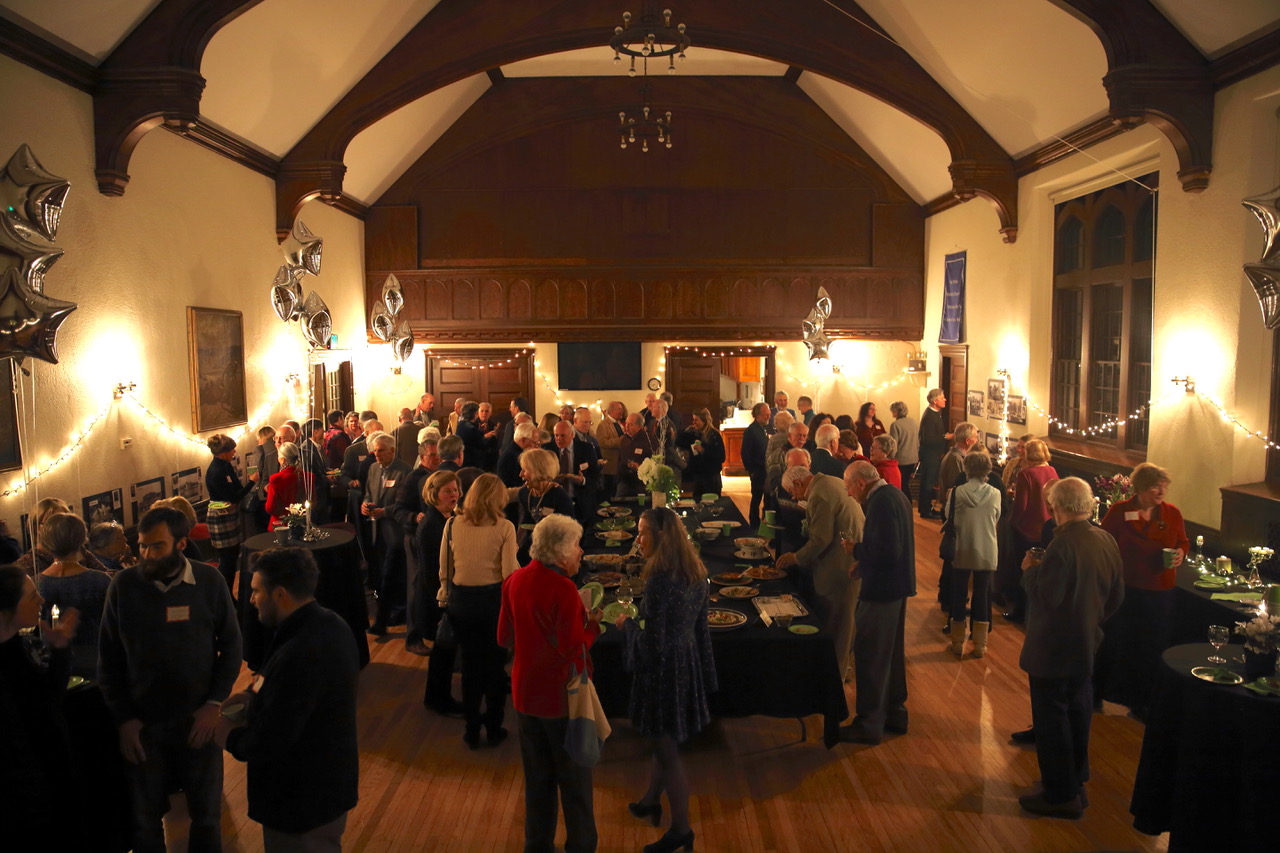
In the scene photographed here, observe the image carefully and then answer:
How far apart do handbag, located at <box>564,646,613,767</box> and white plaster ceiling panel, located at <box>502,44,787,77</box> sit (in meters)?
10.2

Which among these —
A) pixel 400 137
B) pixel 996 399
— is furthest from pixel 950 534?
pixel 400 137

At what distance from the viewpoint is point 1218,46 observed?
6707mm

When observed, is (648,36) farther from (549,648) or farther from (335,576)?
(549,648)

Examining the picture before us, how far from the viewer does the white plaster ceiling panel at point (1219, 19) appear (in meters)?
6.09

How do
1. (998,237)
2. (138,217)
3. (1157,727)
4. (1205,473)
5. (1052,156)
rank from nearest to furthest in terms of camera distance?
(1157,727)
(1205,473)
(138,217)
(1052,156)
(998,237)

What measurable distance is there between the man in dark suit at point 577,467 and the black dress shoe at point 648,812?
3032 mm

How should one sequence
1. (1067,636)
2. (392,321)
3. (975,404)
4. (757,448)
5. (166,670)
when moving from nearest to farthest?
(166,670), (1067,636), (757,448), (975,404), (392,321)

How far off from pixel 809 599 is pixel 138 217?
6361 millimetres

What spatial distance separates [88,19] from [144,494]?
3.69 m

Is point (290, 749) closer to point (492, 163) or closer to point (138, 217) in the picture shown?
point (138, 217)

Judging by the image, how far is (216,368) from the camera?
28.4ft

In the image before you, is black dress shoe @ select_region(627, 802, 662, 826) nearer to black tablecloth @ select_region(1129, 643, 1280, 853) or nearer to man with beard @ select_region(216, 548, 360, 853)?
man with beard @ select_region(216, 548, 360, 853)

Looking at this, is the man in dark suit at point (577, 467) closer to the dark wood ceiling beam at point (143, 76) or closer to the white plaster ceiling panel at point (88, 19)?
the dark wood ceiling beam at point (143, 76)

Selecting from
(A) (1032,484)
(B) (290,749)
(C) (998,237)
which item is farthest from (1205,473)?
(B) (290,749)
